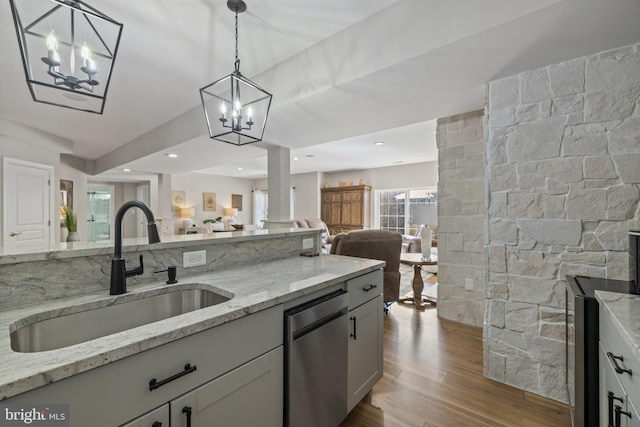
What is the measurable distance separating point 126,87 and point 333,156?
13.4ft

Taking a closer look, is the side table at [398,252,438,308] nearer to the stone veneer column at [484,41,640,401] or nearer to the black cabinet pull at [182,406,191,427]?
the stone veneer column at [484,41,640,401]

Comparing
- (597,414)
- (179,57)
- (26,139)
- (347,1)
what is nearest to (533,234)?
(597,414)

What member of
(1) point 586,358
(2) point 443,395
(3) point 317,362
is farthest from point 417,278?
(3) point 317,362

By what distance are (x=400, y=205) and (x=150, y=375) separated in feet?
23.5

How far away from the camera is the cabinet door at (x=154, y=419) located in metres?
0.74

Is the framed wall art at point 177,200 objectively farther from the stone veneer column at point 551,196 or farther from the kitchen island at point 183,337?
the stone veneer column at point 551,196

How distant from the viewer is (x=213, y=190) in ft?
30.0

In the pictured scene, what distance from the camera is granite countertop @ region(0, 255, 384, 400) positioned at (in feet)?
2.04

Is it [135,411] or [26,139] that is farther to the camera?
[26,139]

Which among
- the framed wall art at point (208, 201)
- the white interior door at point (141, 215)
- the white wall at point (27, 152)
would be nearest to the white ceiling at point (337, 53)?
the white wall at point (27, 152)

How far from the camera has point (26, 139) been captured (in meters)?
4.04

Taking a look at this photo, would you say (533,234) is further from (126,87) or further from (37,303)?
(126,87)

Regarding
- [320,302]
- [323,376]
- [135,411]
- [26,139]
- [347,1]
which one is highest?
[347,1]
